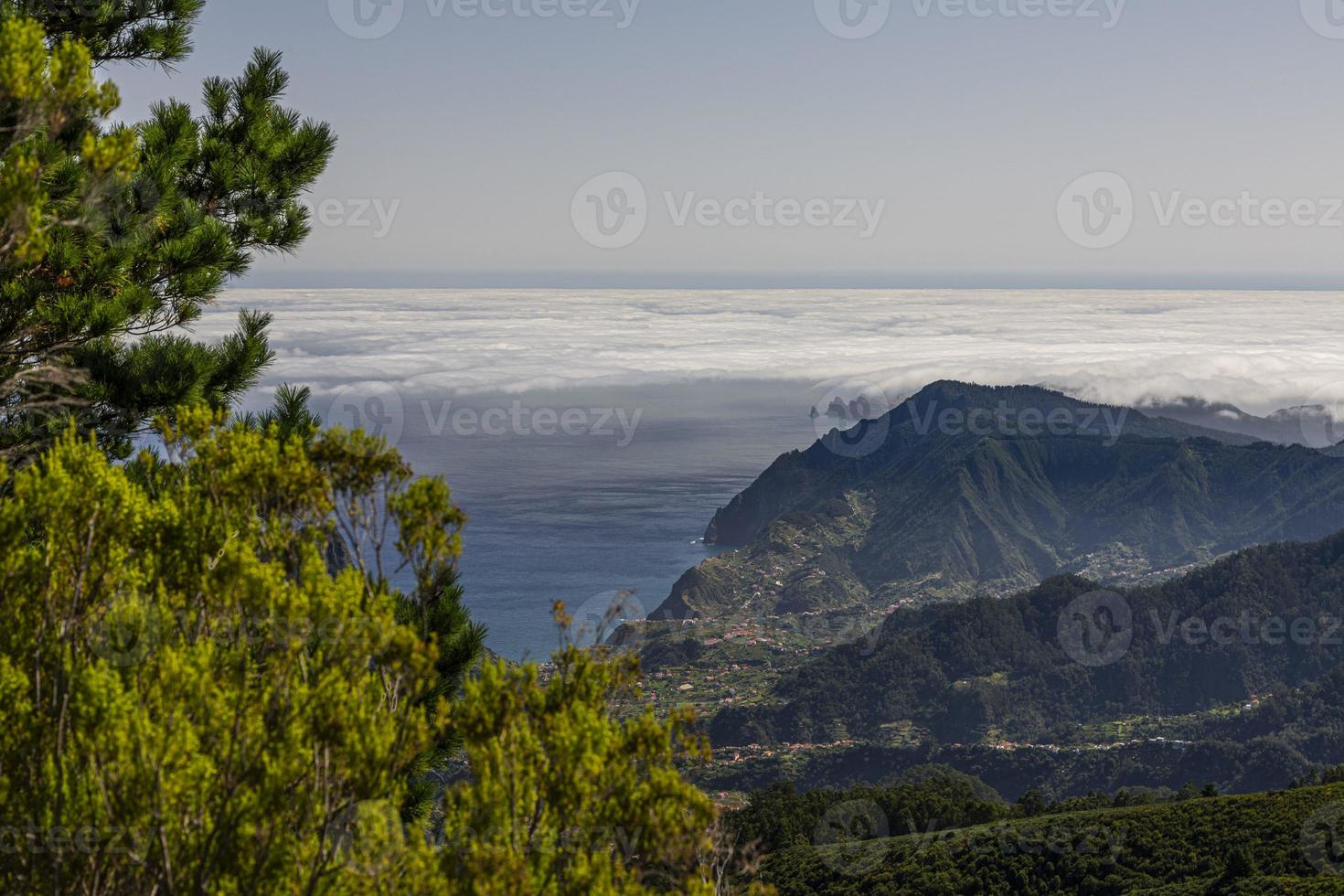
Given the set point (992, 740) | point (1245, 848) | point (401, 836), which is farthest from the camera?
point (992, 740)

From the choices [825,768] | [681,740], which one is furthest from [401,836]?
[825,768]

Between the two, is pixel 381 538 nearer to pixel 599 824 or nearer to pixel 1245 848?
pixel 599 824

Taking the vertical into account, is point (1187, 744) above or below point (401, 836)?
below

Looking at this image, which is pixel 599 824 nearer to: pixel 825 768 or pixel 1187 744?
pixel 825 768

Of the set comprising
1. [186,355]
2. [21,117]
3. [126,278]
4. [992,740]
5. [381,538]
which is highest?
[21,117]

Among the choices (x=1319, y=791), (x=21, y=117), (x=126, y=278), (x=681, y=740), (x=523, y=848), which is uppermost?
(x=21, y=117)

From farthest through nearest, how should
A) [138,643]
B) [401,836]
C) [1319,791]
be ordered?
[1319,791], [138,643], [401,836]

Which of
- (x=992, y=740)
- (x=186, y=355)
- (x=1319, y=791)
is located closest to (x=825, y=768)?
(x=992, y=740)

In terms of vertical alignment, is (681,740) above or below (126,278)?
below

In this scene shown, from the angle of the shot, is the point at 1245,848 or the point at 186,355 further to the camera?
the point at 1245,848
